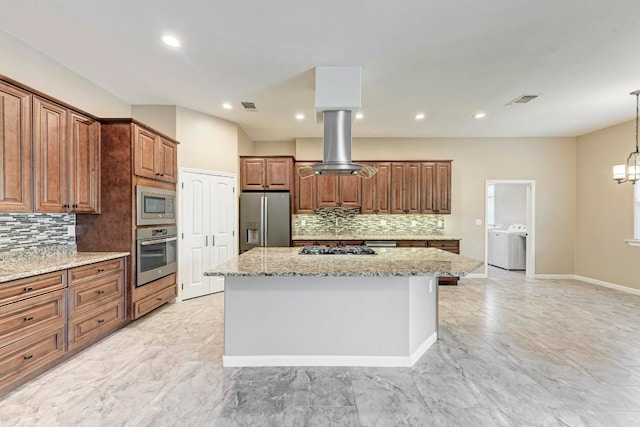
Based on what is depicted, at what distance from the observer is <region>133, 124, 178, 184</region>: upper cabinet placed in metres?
3.47

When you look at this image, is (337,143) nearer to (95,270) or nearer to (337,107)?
(337,107)

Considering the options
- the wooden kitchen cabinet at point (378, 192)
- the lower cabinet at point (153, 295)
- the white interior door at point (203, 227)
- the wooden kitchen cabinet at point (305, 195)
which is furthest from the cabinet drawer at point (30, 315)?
the wooden kitchen cabinet at point (378, 192)

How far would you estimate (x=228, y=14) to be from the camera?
232cm

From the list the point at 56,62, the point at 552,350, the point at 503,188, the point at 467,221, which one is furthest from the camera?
the point at 503,188

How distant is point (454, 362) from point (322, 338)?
120 centimetres

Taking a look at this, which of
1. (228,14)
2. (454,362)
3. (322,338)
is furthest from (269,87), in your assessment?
(454,362)

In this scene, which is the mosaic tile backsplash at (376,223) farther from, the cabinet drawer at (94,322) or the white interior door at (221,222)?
the cabinet drawer at (94,322)

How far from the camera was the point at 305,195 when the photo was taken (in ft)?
19.0

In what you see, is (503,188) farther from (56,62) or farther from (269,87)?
(56,62)

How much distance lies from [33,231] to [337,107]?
10.7 feet

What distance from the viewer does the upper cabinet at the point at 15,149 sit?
2.33m

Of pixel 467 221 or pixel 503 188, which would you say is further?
pixel 503 188

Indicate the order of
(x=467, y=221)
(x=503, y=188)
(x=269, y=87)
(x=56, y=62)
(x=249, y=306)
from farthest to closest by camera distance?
(x=503, y=188) < (x=467, y=221) < (x=269, y=87) < (x=56, y=62) < (x=249, y=306)

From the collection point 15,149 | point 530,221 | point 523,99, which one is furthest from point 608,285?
point 15,149
